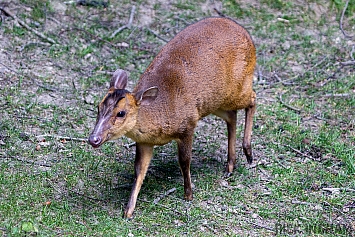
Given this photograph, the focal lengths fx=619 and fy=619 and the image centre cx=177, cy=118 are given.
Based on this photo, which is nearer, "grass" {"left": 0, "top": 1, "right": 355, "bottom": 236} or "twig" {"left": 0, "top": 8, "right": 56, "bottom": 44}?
"grass" {"left": 0, "top": 1, "right": 355, "bottom": 236}

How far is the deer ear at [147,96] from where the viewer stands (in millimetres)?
5828

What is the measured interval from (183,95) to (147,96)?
502 mm

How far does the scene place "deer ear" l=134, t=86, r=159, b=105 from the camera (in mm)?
5828

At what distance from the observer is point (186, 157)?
6.32 metres

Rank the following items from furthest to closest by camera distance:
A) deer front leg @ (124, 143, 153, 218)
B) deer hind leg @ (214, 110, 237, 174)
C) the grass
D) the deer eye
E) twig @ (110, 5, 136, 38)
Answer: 1. twig @ (110, 5, 136, 38)
2. deer hind leg @ (214, 110, 237, 174)
3. deer front leg @ (124, 143, 153, 218)
4. the grass
5. the deer eye

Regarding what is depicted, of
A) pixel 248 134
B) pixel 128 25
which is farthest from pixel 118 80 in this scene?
pixel 128 25

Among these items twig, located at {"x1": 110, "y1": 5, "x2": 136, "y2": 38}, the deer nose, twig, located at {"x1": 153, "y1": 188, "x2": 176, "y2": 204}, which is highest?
the deer nose

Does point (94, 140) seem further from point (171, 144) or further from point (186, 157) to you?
point (171, 144)

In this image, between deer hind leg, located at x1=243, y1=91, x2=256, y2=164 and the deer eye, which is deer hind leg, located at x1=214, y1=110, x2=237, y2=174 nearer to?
deer hind leg, located at x1=243, y1=91, x2=256, y2=164

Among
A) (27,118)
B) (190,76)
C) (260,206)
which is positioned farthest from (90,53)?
(260,206)

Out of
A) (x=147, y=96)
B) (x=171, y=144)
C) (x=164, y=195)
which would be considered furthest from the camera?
(x=171, y=144)

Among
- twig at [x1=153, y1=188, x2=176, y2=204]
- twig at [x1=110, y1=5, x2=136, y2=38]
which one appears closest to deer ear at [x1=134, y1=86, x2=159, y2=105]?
twig at [x1=153, y1=188, x2=176, y2=204]

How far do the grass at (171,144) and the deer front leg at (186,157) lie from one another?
0.13 m

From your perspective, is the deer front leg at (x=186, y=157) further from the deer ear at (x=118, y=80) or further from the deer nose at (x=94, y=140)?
the deer nose at (x=94, y=140)
